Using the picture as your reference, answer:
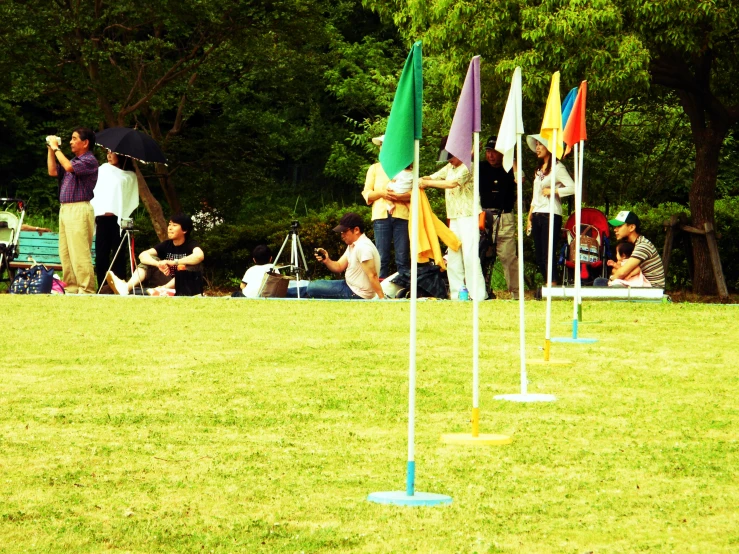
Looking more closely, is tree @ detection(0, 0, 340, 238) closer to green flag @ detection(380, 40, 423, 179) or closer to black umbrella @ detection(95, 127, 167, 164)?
black umbrella @ detection(95, 127, 167, 164)

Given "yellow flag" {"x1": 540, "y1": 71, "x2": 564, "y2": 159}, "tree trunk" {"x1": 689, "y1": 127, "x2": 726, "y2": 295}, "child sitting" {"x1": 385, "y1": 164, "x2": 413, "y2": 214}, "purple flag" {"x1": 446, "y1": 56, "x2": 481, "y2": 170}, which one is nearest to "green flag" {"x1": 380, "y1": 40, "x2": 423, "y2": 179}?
"purple flag" {"x1": 446, "y1": 56, "x2": 481, "y2": 170}

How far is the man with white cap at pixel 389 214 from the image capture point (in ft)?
52.5

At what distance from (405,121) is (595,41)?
12.6m

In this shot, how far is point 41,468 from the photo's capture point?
19.2 feet

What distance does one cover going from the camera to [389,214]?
16250 millimetres

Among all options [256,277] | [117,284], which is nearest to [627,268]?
[256,277]

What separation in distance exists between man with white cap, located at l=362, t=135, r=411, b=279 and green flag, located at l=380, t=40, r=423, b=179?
10.5 m

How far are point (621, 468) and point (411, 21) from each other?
15.2 metres

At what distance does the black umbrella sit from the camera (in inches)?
713

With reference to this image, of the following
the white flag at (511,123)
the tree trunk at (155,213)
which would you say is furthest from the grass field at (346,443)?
the tree trunk at (155,213)

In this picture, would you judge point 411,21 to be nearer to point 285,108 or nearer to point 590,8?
point 590,8

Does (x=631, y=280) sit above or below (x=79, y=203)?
below

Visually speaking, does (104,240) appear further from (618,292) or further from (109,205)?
(618,292)

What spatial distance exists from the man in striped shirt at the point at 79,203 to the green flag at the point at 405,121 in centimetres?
1196
